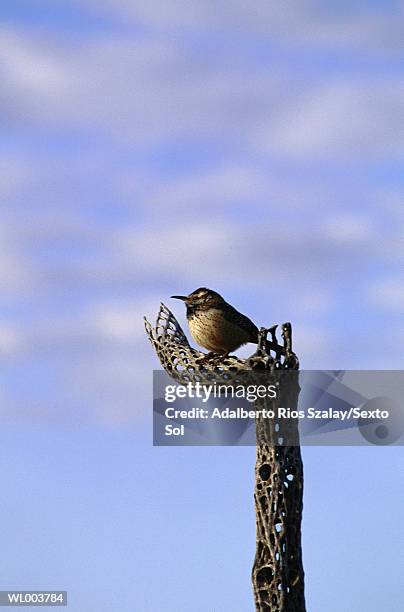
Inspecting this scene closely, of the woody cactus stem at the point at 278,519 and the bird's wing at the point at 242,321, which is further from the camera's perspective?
the bird's wing at the point at 242,321

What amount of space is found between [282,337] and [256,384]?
706 mm

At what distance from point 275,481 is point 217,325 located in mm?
2363

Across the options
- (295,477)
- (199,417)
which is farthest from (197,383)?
(295,477)

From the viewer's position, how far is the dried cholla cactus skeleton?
54.4 ft

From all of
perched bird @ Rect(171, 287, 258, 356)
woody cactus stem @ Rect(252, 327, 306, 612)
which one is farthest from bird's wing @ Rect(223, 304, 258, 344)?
woody cactus stem @ Rect(252, 327, 306, 612)

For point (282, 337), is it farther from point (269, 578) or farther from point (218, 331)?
point (269, 578)

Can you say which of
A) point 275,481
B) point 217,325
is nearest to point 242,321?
point 217,325

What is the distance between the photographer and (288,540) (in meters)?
16.7

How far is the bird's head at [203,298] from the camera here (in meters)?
18.1

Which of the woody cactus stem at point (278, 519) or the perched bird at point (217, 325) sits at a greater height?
the perched bird at point (217, 325)

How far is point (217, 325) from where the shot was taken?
17797 millimetres

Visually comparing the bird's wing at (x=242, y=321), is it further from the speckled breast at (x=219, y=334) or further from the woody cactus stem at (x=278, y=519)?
the woody cactus stem at (x=278, y=519)

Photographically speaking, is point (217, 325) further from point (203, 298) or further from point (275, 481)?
point (275, 481)

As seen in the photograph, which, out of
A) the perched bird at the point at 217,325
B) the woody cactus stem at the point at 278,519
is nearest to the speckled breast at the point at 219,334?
the perched bird at the point at 217,325
